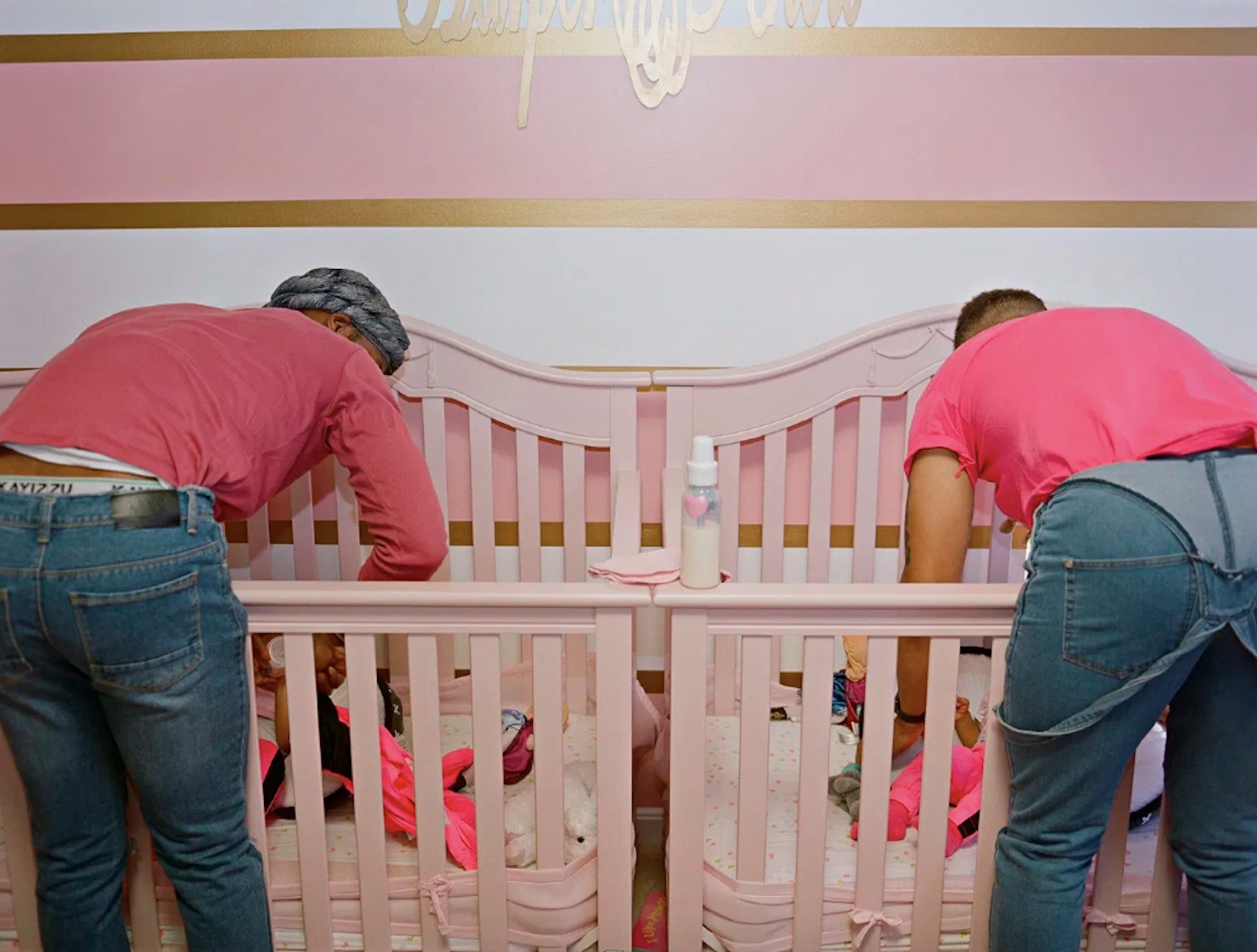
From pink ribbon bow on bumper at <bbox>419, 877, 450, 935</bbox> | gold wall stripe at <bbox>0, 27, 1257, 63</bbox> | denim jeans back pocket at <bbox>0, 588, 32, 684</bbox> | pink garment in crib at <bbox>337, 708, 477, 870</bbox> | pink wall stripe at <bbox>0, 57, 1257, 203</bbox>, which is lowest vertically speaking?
pink ribbon bow on bumper at <bbox>419, 877, 450, 935</bbox>

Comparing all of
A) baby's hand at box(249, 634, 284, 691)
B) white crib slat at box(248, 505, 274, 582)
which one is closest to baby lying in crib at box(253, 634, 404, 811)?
baby's hand at box(249, 634, 284, 691)

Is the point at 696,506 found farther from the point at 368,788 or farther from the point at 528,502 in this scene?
the point at 528,502

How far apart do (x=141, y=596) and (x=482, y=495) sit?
977 mm

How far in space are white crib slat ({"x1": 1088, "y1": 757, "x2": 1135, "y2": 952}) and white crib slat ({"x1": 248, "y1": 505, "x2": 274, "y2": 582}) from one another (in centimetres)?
165

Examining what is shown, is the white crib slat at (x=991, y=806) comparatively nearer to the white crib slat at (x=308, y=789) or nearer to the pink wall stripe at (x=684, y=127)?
the white crib slat at (x=308, y=789)

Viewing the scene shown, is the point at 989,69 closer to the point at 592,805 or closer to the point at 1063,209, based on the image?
the point at 1063,209

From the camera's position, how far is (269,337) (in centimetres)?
136

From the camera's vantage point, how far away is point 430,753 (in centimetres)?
131

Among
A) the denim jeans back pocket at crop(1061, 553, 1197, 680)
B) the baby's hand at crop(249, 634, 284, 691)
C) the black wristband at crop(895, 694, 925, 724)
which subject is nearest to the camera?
the denim jeans back pocket at crop(1061, 553, 1197, 680)

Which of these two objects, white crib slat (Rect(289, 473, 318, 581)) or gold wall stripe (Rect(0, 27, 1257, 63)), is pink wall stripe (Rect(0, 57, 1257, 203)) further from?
white crib slat (Rect(289, 473, 318, 581))

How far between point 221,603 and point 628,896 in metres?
0.67

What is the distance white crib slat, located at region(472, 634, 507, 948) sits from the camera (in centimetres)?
129

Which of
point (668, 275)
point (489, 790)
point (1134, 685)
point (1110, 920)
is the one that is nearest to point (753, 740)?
point (489, 790)

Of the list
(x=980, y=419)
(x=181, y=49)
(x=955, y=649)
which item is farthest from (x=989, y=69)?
(x=181, y=49)
